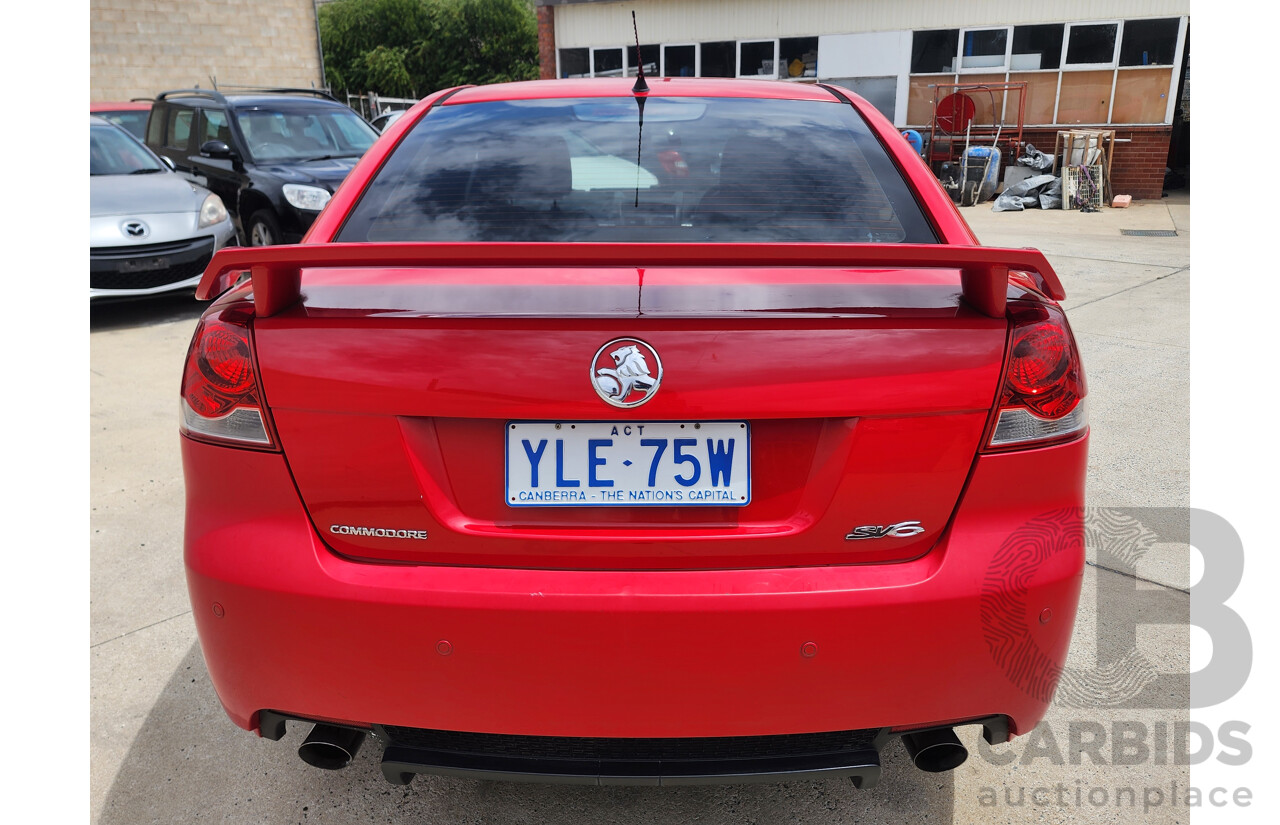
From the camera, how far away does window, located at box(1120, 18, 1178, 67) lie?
631 inches

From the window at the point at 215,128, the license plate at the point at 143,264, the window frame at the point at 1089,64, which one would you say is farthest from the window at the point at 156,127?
the window frame at the point at 1089,64

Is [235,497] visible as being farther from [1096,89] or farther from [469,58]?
[469,58]

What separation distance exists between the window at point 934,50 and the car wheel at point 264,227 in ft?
45.5

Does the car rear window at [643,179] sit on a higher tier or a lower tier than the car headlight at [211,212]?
higher

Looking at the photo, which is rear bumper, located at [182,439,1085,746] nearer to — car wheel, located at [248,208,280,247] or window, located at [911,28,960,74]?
car wheel, located at [248,208,280,247]

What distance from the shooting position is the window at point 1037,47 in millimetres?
16766

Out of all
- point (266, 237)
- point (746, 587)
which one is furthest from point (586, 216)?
point (266, 237)

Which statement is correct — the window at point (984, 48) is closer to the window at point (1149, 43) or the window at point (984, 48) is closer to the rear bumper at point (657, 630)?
the window at point (1149, 43)

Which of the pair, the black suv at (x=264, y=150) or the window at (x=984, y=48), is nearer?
the black suv at (x=264, y=150)

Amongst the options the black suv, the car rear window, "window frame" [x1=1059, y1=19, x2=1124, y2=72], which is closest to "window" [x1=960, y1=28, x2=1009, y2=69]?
"window frame" [x1=1059, y1=19, x2=1124, y2=72]

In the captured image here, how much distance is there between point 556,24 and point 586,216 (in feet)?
70.3

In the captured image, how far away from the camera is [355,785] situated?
7.20 ft

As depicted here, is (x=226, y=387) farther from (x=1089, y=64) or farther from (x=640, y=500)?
(x=1089, y=64)

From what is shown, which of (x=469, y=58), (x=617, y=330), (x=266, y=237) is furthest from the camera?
(x=469, y=58)
